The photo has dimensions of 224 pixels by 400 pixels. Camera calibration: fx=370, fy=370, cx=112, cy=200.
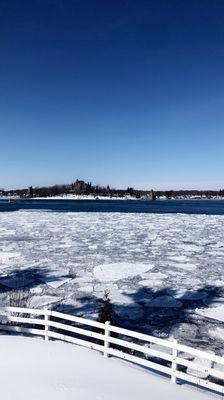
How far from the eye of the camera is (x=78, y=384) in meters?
7.41

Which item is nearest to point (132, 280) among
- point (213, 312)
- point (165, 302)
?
point (165, 302)

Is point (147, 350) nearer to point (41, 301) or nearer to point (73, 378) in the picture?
point (73, 378)

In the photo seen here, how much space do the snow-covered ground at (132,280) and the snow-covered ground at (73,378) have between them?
10.0 feet

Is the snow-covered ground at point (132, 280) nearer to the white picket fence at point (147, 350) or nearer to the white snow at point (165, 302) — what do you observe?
the white snow at point (165, 302)

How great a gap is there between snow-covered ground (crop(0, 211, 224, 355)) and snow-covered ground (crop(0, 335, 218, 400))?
3050 millimetres

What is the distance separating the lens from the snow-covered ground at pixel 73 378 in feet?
23.0

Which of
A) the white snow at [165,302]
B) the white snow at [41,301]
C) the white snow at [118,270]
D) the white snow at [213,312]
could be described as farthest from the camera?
the white snow at [118,270]

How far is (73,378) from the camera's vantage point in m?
7.66

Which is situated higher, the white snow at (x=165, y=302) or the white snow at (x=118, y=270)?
the white snow at (x=118, y=270)

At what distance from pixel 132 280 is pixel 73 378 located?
10.5 meters

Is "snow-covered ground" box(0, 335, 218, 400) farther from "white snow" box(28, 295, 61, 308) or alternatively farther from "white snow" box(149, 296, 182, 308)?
"white snow" box(149, 296, 182, 308)

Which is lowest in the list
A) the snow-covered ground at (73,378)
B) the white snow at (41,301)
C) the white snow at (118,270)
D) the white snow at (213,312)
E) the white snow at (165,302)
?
the white snow at (213,312)

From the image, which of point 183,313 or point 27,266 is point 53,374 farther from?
point 27,266

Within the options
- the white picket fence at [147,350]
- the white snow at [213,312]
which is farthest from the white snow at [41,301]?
the white snow at [213,312]
